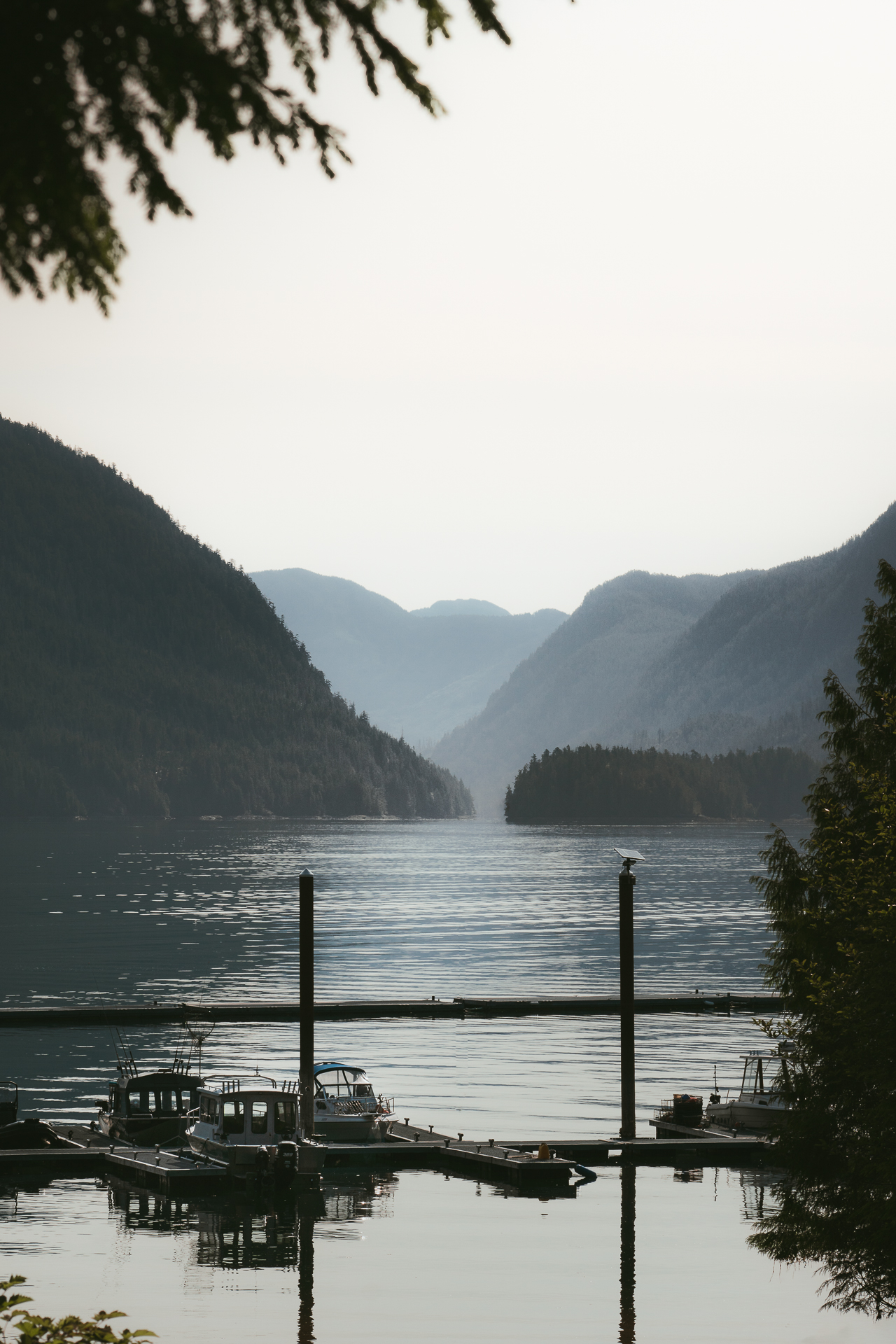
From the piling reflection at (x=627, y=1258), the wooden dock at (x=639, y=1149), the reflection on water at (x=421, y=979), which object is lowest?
the reflection on water at (x=421, y=979)

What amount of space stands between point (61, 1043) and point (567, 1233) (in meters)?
49.4

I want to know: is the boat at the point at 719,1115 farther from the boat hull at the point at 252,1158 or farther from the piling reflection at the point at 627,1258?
the boat hull at the point at 252,1158

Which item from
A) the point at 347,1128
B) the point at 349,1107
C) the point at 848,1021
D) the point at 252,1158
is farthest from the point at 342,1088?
the point at 848,1021

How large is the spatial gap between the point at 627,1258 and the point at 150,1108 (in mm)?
23612

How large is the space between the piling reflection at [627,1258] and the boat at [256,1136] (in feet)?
35.3

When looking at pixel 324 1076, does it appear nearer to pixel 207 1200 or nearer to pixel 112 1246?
pixel 207 1200

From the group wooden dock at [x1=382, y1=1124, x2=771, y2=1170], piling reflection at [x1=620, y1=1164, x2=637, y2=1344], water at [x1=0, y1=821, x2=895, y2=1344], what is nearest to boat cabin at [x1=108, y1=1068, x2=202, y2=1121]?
water at [x1=0, y1=821, x2=895, y2=1344]

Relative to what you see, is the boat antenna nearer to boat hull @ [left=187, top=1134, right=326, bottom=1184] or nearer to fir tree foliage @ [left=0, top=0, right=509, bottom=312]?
boat hull @ [left=187, top=1134, right=326, bottom=1184]

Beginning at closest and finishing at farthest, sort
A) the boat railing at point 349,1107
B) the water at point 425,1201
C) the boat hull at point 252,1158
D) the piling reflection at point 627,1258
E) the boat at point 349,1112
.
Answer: the piling reflection at point 627,1258
the water at point 425,1201
the boat hull at point 252,1158
the boat at point 349,1112
the boat railing at point 349,1107

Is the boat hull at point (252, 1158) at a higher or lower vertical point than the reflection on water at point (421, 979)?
higher

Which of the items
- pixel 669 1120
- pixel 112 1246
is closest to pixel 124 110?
pixel 112 1246

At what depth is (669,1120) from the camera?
57594 mm

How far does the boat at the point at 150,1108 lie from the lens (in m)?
57.5

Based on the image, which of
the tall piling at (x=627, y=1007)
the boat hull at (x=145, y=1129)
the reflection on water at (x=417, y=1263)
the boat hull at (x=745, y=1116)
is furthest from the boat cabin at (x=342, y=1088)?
the boat hull at (x=745, y=1116)
